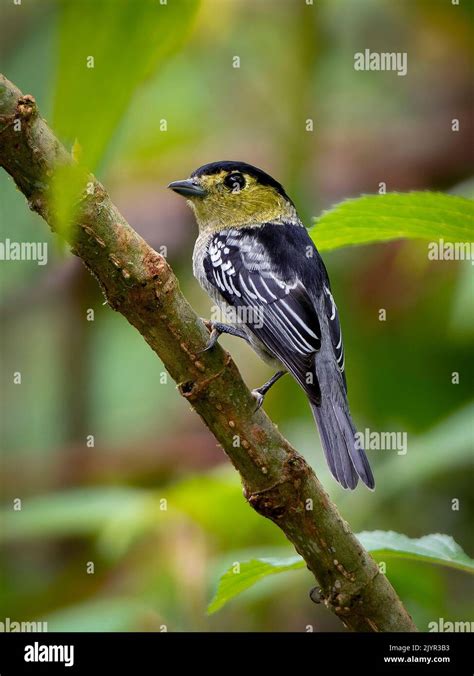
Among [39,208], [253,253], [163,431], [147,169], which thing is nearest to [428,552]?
[39,208]

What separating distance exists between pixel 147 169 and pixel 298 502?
3.96 m

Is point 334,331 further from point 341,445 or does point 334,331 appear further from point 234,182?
point 234,182

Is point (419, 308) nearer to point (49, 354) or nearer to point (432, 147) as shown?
point (432, 147)

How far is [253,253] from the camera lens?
137 inches

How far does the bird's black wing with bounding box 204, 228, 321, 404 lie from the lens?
3.03 meters

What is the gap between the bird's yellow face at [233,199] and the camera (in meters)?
3.93

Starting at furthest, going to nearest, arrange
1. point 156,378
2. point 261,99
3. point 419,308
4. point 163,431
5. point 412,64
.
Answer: point 156,378
point 412,64
point 163,431
point 261,99
point 419,308

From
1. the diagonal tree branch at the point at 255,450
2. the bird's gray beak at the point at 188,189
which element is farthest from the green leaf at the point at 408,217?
the bird's gray beak at the point at 188,189

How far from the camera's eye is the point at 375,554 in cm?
170

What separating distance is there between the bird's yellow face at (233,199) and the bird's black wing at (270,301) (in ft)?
1.25

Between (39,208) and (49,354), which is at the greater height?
(49,354)

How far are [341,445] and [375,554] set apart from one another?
1.10m

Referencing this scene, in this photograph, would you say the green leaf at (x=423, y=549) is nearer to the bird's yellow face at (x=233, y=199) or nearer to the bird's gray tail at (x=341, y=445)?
the bird's gray tail at (x=341, y=445)

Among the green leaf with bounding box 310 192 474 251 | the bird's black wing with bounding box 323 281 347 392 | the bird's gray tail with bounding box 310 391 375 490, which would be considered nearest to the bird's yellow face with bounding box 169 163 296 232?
the bird's black wing with bounding box 323 281 347 392
